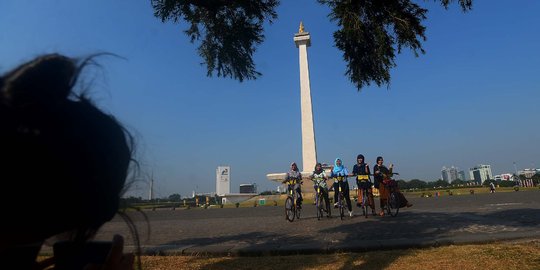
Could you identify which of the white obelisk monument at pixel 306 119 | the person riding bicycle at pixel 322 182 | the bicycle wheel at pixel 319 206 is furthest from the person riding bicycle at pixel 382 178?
the white obelisk monument at pixel 306 119

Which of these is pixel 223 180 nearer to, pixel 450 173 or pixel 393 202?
pixel 393 202

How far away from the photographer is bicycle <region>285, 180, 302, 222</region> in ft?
38.7

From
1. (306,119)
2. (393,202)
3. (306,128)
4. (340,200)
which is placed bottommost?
(393,202)

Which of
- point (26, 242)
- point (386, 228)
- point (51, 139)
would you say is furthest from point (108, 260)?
point (386, 228)

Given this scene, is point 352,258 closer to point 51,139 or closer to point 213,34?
point 213,34

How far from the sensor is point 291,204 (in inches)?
472

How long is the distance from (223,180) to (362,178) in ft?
168

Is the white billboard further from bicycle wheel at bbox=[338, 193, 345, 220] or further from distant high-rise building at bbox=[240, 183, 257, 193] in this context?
bicycle wheel at bbox=[338, 193, 345, 220]

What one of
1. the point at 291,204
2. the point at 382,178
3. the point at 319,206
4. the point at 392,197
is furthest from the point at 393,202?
the point at 291,204

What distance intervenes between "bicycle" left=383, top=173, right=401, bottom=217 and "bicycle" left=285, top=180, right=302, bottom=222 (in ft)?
8.68

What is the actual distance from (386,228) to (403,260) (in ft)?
12.3

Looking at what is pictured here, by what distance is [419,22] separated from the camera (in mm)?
5117

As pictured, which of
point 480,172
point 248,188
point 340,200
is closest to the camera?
point 340,200

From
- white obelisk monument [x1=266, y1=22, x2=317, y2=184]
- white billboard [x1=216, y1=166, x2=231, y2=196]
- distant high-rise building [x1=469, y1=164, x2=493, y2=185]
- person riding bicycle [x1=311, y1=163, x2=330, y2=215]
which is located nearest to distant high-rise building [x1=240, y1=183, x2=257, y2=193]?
white billboard [x1=216, y1=166, x2=231, y2=196]
